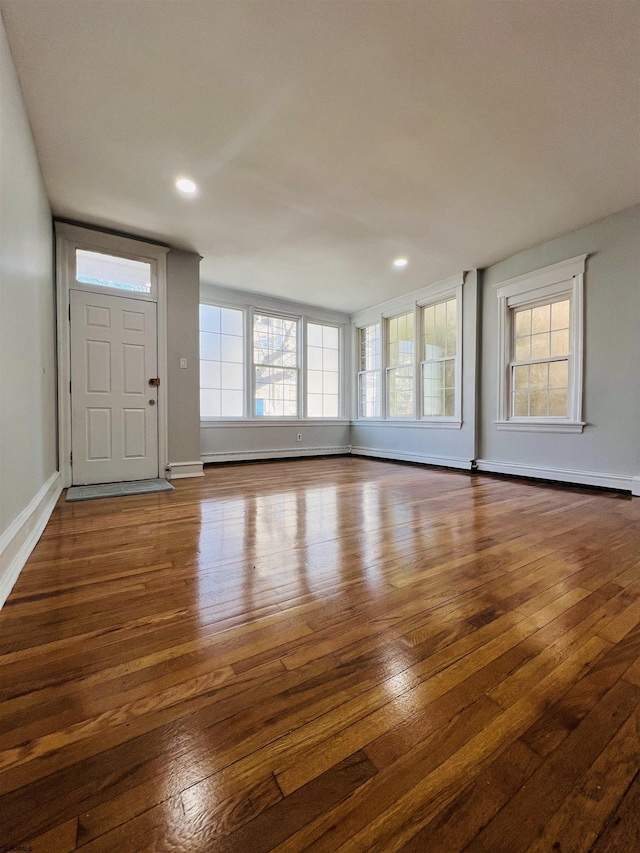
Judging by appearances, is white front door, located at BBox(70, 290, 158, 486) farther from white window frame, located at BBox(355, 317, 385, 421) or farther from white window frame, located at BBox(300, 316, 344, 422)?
white window frame, located at BBox(355, 317, 385, 421)

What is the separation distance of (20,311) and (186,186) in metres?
1.73

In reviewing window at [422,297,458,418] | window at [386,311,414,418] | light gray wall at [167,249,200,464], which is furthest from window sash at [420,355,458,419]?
light gray wall at [167,249,200,464]

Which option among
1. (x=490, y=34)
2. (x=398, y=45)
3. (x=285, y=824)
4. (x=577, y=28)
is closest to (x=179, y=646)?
(x=285, y=824)

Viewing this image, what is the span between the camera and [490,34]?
1.77 m

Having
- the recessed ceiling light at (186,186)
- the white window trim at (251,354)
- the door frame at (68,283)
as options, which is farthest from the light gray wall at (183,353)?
the recessed ceiling light at (186,186)

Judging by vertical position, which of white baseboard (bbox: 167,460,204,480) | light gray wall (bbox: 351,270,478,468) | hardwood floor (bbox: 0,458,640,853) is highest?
light gray wall (bbox: 351,270,478,468)

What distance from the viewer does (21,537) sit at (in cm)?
176

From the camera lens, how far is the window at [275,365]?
5.69 m

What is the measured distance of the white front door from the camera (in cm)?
363

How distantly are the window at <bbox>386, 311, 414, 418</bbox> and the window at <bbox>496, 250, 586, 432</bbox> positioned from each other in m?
1.47

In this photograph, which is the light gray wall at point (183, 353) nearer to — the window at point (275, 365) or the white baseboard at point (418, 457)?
the window at point (275, 365)

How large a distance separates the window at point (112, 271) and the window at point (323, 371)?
287 cm

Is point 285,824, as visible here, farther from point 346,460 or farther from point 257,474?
point 346,460

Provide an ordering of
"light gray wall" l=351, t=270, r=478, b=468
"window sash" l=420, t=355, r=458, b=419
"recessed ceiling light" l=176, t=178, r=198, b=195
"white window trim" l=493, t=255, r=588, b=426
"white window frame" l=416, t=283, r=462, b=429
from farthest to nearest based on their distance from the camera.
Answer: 1. "window sash" l=420, t=355, r=458, b=419
2. "white window frame" l=416, t=283, r=462, b=429
3. "light gray wall" l=351, t=270, r=478, b=468
4. "white window trim" l=493, t=255, r=588, b=426
5. "recessed ceiling light" l=176, t=178, r=198, b=195
